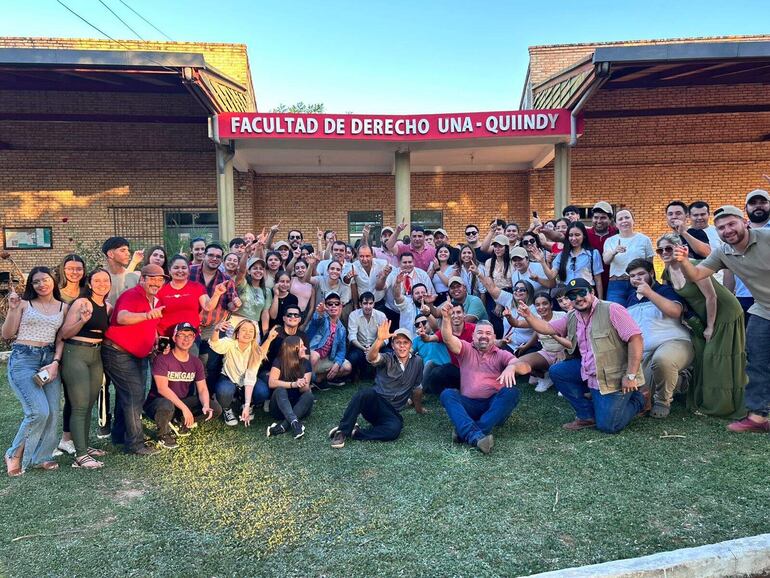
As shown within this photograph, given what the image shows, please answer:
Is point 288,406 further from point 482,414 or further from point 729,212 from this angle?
point 729,212

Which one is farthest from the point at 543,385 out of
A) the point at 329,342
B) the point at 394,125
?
the point at 394,125

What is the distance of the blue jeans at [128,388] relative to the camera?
4.34m

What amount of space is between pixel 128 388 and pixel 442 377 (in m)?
3.18

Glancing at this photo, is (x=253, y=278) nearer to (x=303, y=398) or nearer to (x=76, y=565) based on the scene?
(x=303, y=398)

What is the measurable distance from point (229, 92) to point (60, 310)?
11.3 metres

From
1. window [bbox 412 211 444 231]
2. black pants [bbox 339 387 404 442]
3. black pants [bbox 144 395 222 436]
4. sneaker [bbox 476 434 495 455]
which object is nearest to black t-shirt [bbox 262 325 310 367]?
black pants [bbox 144 395 222 436]

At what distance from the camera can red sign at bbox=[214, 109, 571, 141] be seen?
10922 millimetres

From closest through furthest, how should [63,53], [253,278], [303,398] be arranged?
[303,398], [253,278], [63,53]

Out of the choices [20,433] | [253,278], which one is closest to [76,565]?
[20,433]

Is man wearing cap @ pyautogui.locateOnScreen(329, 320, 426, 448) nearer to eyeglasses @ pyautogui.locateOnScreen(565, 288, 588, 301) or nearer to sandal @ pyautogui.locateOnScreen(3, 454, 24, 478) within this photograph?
eyeglasses @ pyautogui.locateOnScreen(565, 288, 588, 301)

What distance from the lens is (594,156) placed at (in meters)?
14.7

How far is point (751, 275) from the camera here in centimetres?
421

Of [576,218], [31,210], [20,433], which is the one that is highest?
[31,210]

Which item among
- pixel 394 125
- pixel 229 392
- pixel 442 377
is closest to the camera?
pixel 229 392
